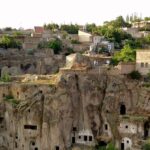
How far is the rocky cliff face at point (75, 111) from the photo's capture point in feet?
144

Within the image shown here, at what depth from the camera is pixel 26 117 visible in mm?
44406

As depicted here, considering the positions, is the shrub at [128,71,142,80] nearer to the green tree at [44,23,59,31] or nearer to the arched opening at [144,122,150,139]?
the arched opening at [144,122,150,139]

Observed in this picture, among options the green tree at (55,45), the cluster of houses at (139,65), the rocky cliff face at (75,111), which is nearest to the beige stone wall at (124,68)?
the cluster of houses at (139,65)

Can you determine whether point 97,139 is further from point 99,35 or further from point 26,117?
point 99,35

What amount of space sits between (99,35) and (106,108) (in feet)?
70.9

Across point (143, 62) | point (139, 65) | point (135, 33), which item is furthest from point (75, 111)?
point (135, 33)

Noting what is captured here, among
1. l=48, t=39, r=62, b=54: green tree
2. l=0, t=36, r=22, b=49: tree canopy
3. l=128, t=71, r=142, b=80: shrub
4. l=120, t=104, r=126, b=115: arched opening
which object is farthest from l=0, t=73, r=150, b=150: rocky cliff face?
l=0, t=36, r=22, b=49: tree canopy

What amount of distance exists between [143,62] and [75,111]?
6.26 meters

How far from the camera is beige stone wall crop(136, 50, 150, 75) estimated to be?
45.7 metres

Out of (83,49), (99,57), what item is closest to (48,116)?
(99,57)

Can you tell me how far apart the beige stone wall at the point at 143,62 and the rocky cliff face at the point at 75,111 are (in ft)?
6.07

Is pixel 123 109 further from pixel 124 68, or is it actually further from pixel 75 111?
pixel 75 111

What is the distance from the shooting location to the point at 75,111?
146 ft

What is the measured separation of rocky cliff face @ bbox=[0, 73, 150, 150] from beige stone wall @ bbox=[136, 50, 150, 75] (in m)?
1.85
